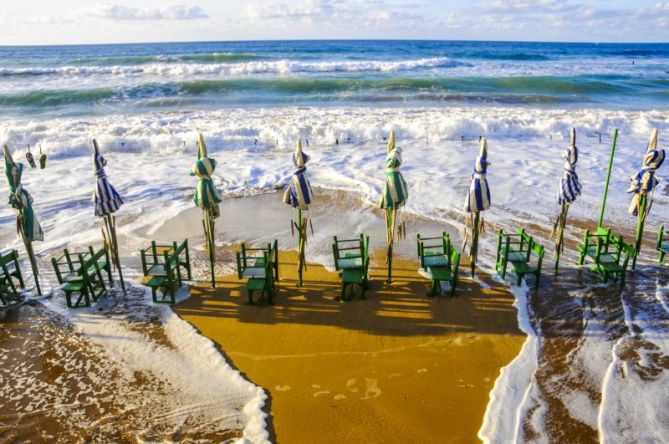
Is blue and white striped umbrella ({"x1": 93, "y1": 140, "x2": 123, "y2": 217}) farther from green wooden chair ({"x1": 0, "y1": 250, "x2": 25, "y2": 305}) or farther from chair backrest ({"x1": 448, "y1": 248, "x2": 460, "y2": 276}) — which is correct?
chair backrest ({"x1": 448, "y1": 248, "x2": 460, "y2": 276})

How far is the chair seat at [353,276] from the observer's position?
9.77m

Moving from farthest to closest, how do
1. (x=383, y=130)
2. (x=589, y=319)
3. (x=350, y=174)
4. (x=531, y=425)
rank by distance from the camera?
(x=383, y=130), (x=350, y=174), (x=589, y=319), (x=531, y=425)

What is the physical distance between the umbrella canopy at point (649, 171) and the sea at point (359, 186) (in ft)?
6.24

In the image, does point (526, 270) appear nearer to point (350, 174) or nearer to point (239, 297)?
point (239, 297)

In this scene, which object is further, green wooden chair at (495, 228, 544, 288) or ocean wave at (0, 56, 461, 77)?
ocean wave at (0, 56, 461, 77)

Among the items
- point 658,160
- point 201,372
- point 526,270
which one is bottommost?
point 201,372

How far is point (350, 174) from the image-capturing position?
61.2 ft

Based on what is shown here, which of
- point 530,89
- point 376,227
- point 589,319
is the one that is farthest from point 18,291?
point 530,89

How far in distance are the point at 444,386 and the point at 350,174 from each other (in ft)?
39.2

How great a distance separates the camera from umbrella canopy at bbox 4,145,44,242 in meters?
9.18

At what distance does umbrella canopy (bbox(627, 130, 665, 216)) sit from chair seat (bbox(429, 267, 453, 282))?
449cm

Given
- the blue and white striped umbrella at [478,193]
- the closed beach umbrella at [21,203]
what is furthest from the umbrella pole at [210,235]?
the blue and white striped umbrella at [478,193]

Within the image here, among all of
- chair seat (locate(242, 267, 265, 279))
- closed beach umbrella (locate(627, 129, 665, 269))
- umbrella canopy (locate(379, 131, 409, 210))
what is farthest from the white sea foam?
umbrella canopy (locate(379, 131, 409, 210))

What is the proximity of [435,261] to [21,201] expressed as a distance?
27.7ft
